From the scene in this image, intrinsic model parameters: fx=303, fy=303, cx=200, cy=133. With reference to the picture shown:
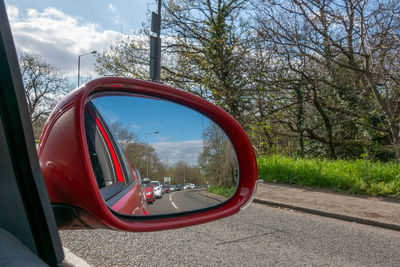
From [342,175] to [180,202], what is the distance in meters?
9.25

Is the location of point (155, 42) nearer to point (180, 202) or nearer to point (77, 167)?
point (180, 202)

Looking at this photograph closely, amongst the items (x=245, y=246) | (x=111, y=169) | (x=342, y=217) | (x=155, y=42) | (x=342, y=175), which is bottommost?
(x=342, y=217)

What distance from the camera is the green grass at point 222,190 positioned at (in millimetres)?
1257

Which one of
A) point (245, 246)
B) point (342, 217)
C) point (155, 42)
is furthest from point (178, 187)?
point (342, 217)

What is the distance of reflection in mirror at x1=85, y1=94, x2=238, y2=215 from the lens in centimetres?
87

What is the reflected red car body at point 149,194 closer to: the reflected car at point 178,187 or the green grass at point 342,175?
the reflected car at point 178,187

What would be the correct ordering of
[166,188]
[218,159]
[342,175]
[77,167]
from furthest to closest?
[342,175] → [218,159] → [166,188] → [77,167]

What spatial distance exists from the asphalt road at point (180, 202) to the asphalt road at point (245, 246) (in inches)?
102

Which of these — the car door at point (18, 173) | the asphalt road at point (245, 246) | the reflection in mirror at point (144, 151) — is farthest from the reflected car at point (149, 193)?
the asphalt road at point (245, 246)

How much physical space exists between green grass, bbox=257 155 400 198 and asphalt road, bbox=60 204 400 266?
314 cm

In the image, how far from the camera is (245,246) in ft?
13.8

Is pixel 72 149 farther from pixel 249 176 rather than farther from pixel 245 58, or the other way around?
pixel 245 58

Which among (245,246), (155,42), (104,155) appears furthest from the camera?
(155,42)

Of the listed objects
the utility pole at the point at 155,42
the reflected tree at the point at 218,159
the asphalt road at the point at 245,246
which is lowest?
the asphalt road at the point at 245,246
